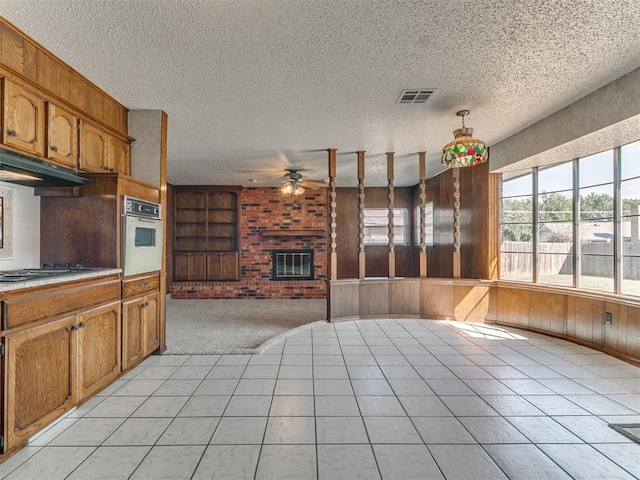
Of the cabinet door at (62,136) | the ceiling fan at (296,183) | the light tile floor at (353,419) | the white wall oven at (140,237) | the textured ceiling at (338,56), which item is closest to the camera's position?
the light tile floor at (353,419)

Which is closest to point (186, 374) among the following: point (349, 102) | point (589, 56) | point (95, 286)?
point (95, 286)

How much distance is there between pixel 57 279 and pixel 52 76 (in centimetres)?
158

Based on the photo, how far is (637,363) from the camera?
303cm

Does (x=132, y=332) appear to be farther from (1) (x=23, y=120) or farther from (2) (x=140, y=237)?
(1) (x=23, y=120)

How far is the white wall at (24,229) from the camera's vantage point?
250 cm

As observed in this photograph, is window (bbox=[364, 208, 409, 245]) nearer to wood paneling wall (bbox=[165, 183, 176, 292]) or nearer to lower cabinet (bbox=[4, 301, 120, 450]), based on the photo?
wood paneling wall (bbox=[165, 183, 176, 292])

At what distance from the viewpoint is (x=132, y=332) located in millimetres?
2842

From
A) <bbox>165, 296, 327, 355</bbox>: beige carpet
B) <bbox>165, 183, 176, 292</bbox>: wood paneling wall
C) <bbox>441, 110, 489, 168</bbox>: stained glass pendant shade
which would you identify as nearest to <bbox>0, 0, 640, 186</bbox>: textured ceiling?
<bbox>441, 110, 489, 168</bbox>: stained glass pendant shade

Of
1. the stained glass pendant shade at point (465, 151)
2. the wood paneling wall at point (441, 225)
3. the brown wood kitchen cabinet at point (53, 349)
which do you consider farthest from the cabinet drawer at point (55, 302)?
the wood paneling wall at point (441, 225)

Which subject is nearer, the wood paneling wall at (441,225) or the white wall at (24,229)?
the white wall at (24,229)

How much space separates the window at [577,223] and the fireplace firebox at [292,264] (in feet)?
13.7

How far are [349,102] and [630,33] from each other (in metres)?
2.06

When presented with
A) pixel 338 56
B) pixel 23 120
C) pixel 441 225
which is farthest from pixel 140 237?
pixel 441 225

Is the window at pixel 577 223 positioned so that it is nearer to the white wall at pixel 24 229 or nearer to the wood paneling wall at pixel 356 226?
the wood paneling wall at pixel 356 226
